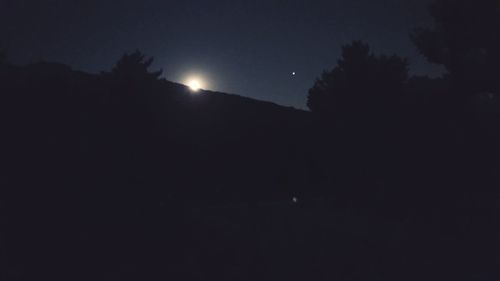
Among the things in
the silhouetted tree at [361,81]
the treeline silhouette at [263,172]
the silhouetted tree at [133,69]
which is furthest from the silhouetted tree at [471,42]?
the silhouetted tree at [133,69]

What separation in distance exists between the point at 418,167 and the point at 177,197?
5.57 meters

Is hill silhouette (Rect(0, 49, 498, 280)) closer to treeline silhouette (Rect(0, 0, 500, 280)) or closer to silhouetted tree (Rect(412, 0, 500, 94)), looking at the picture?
treeline silhouette (Rect(0, 0, 500, 280))

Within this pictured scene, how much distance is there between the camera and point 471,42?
45.4 feet

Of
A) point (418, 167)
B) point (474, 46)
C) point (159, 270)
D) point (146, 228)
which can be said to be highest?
point (474, 46)

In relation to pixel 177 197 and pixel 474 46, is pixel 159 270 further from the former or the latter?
pixel 474 46

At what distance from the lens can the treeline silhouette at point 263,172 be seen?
6219mm

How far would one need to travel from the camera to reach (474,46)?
546 inches

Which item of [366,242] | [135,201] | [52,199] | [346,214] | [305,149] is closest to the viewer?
[52,199]

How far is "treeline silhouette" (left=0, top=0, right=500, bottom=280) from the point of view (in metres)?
6.22

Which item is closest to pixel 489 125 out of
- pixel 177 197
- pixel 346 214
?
pixel 346 214

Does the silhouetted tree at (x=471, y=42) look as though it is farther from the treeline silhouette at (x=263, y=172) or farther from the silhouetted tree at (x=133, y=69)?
the silhouetted tree at (x=133, y=69)

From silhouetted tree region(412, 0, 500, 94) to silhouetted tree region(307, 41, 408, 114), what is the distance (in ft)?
4.52

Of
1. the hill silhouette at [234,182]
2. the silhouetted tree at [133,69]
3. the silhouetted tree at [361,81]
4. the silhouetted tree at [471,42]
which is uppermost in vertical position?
the silhouetted tree at [471,42]

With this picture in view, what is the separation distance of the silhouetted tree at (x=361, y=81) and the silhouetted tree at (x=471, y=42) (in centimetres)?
138
